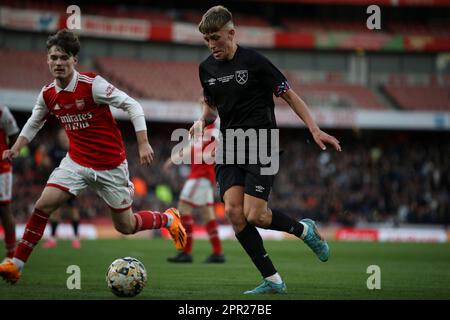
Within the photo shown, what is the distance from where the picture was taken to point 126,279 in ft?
23.0

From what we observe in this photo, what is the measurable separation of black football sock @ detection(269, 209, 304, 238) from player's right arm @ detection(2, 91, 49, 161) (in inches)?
100

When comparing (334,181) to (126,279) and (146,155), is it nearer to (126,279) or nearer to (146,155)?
(146,155)

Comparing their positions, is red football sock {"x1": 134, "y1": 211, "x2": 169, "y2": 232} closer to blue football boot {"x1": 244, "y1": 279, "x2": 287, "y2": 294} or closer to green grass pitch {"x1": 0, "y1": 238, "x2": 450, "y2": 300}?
green grass pitch {"x1": 0, "y1": 238, "x2": 450, "y2": 300}

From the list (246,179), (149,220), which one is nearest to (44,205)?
(149,220)

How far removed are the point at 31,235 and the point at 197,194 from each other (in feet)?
17.4

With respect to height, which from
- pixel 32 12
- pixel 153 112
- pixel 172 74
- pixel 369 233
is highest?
pixel 32 12

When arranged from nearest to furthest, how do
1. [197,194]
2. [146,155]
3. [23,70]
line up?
[146,155] → [197,194] → [23,70]

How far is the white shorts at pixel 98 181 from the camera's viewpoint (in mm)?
7633

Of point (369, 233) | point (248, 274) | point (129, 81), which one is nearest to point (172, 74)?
point (129, 81)

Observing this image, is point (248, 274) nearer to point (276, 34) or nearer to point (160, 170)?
point (160, 170)

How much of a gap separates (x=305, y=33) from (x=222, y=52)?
33.0 meters

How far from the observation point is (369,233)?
25016 mm

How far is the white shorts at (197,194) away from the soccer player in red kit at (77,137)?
15.3ft

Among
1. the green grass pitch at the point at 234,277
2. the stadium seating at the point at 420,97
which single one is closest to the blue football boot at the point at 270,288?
the green grass pitch at the point at 234,277
